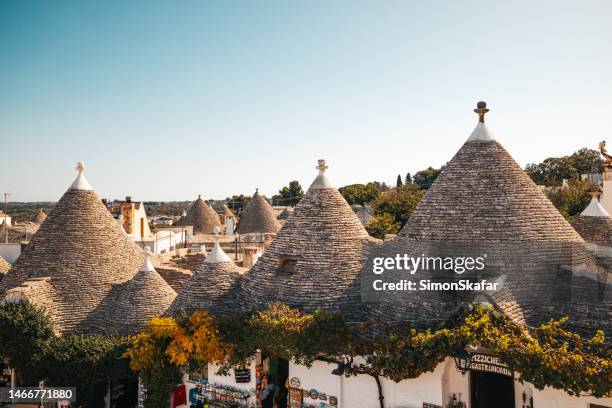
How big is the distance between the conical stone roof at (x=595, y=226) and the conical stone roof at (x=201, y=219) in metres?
28.9

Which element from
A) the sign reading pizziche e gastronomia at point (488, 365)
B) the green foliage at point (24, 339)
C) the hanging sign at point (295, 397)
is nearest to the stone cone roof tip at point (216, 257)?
the hanging sign at point (295, 397)

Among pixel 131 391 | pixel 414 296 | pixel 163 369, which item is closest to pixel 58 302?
pixel 131 391

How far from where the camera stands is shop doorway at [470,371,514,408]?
1028 centimetres

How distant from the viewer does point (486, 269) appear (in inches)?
399

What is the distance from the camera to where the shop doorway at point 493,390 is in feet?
33.7

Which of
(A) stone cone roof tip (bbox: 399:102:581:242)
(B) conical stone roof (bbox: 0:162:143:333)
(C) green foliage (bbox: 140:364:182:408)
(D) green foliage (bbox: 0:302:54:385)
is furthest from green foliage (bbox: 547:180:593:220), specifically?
(D) green foliage (bbox: 0:302:54:385)

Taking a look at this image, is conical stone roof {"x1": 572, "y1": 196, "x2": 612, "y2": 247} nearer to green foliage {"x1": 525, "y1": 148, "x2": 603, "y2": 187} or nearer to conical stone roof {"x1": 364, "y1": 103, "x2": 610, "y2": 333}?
conical stone roof {"x1": 364, "y1": 103, "x2": 610, "y2": 333}

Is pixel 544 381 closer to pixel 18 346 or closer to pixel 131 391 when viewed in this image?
pixel 131 391

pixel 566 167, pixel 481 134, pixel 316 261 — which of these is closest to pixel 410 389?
pixel 316 261

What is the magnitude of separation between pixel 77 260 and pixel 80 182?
2.65 meters

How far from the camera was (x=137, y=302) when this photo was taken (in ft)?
44.5

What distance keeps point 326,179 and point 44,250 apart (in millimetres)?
9060

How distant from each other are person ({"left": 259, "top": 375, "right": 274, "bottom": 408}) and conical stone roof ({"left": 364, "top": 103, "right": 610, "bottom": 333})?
3790 mm

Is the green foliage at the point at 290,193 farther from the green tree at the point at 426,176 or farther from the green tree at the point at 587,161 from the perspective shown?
the green tree at the point at 587,161
